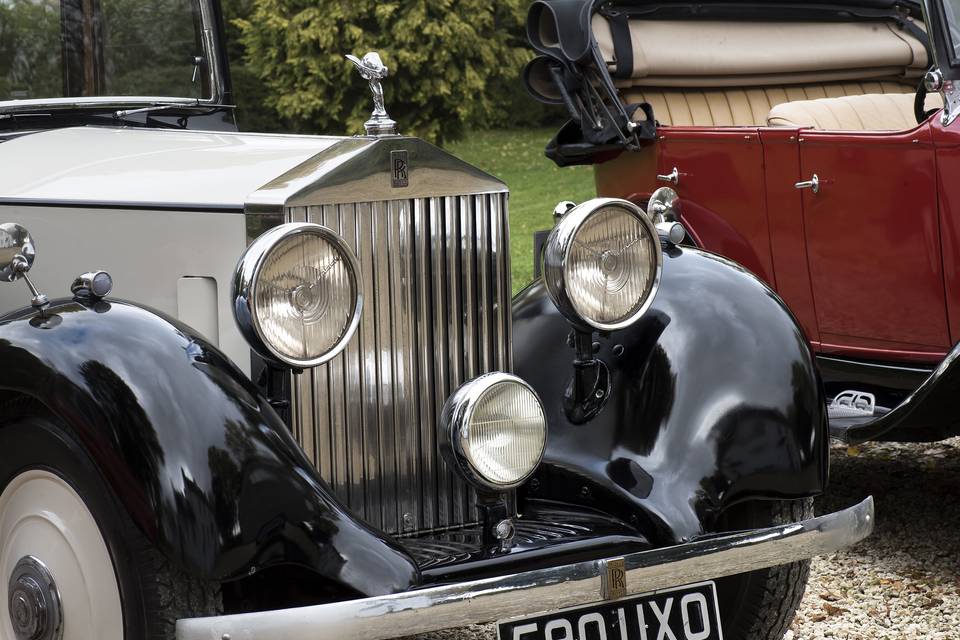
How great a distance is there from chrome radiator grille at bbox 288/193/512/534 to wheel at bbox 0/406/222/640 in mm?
469

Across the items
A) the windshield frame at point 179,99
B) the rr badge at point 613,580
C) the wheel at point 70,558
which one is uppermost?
the windshield frame at point 179,99

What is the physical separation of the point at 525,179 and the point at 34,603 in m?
15.3

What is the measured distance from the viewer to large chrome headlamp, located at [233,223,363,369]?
2.38 metres

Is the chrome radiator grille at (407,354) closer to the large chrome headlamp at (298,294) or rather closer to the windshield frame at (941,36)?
the large chrome headlamp at (298,294)

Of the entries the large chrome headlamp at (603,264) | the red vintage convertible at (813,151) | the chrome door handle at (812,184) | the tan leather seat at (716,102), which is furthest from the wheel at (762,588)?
the tan leather seat at (716,102)

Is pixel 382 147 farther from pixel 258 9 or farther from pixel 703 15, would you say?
pixel 258 9

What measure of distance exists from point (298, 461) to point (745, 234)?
294 cm

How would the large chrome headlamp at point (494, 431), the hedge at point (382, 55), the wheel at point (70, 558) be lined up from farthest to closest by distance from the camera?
the hedge at point (382, 55) < the large chrome headlamp at point (494, 431) < the wheel at point (70, 558)

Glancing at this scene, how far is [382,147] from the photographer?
2703mm

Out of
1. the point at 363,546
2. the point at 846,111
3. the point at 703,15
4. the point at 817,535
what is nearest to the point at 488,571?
the point at 363,546

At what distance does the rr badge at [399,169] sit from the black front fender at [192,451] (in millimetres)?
562

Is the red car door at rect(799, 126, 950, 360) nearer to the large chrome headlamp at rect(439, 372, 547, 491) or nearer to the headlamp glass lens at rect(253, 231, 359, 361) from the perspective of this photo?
the large chrome headlamp at rect(439, 372, 547, 491)

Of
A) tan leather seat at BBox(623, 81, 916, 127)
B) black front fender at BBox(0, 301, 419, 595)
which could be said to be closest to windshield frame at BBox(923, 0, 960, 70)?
tan leather seat at BBox(623, 81, 916, 127)

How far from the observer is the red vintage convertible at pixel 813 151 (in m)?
4.15
